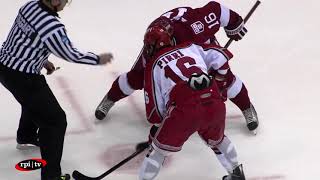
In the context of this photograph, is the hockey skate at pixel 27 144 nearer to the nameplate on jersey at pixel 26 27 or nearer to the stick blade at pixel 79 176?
the stick blade at pixel 79 176

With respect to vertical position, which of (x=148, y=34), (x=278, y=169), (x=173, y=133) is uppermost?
(x=148, y=34)

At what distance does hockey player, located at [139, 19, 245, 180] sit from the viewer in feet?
7.95

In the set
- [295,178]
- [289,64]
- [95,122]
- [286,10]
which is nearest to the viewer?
[295,178]

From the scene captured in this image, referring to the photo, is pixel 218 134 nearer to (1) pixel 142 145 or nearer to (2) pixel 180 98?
(2) pixel 180 98

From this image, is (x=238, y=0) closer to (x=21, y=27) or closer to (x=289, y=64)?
(x=289, y=64)

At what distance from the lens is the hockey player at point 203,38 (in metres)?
2.89

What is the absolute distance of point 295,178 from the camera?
276cm

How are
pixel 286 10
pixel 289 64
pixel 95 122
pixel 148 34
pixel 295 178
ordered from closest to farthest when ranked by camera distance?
pixel 148 34, pixel 295 178, pixel 95 122, pixel 289 64, pixel 286 10

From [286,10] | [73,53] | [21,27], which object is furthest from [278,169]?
[286,10]

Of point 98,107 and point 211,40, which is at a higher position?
point 211,40

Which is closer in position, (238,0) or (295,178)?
(295,178)

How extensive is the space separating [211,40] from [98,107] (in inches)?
25.6

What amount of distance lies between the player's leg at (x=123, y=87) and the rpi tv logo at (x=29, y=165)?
498mm

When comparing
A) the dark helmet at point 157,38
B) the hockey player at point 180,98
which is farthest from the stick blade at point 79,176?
the dark helmet at point 157,38
